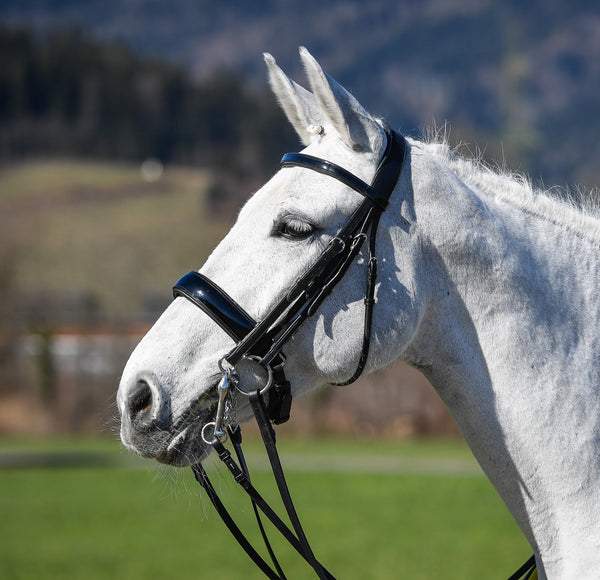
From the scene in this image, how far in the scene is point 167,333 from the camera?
9.23 ft

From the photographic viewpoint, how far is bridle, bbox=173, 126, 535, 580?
2.81 meters

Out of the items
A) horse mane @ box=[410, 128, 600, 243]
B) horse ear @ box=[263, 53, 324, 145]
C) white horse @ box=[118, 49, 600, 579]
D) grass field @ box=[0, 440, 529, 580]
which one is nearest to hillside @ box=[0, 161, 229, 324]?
grass field @ box=[0, 440, 529, 580]

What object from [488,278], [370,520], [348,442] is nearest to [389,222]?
[488,278]

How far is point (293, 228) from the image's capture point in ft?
9.47

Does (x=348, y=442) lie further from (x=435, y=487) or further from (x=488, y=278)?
(x=488, y=278)

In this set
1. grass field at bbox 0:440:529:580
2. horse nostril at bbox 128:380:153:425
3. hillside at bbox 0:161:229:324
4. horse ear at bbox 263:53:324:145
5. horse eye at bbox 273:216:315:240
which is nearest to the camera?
horse nostril at bbox 128:380:153:425

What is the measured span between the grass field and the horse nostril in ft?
14.7

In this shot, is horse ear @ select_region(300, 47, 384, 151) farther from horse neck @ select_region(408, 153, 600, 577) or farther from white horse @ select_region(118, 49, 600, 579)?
horse neck @ select_region(408, 153, 600, 577)

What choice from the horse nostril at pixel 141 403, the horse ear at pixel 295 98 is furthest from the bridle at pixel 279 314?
the horse ear at pixel 295 98

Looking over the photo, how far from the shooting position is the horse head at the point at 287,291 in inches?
110

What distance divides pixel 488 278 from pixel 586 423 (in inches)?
24.4

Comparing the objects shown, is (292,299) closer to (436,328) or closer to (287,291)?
(287,291)

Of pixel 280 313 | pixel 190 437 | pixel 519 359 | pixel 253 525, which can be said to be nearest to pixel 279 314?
pixel 280 313

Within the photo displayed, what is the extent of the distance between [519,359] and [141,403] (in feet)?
4.42
